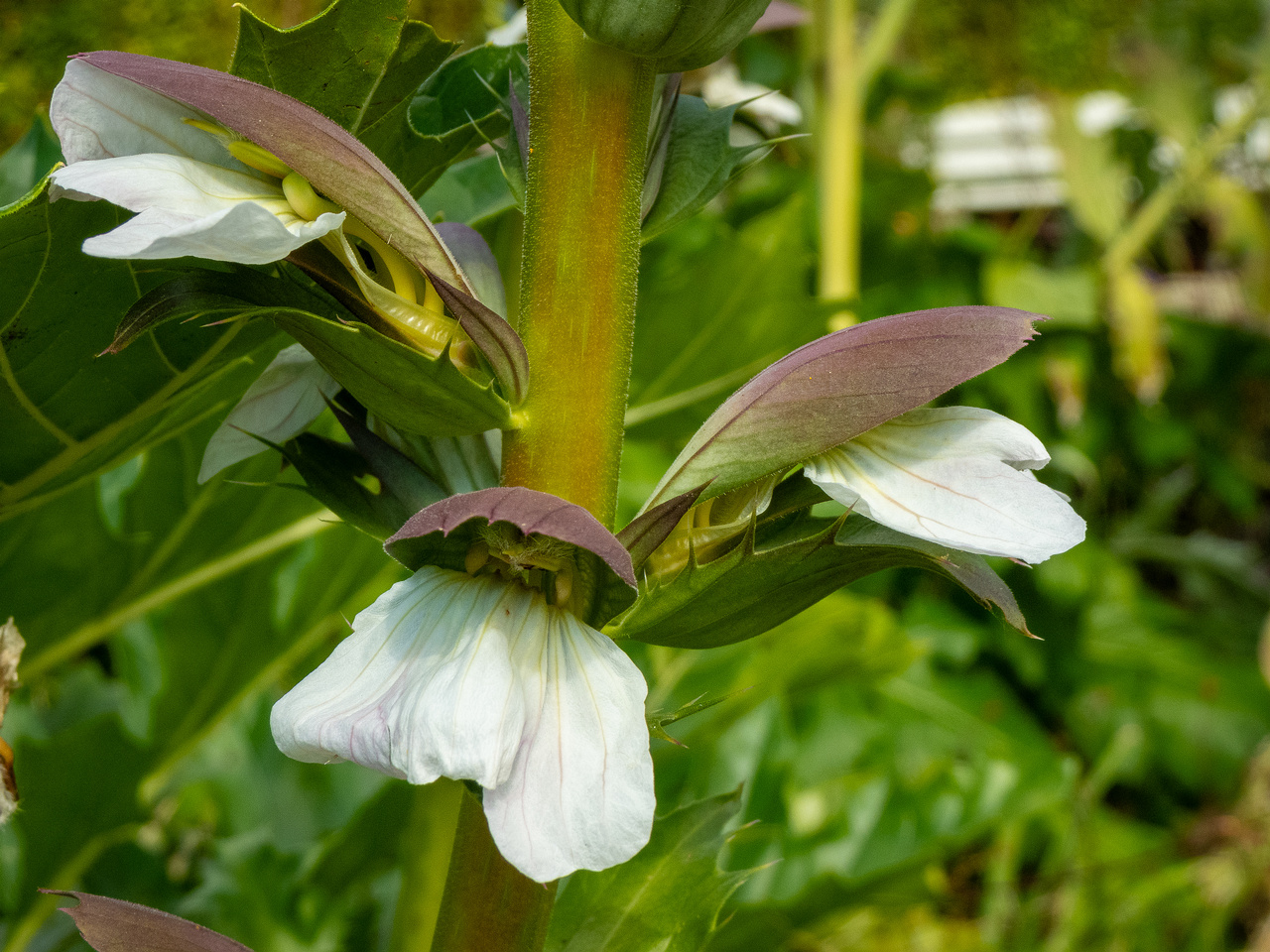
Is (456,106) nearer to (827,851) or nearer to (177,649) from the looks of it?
(177,649)

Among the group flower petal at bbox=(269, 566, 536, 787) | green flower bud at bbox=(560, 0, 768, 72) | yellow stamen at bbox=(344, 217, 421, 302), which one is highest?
green flower bud at bbox=(560, 0, 768, 72)

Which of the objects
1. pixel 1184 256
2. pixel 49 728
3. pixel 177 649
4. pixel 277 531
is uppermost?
pixel 277 531

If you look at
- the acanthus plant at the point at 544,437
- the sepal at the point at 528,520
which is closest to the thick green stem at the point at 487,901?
the acanthus plant at the point at 544,437

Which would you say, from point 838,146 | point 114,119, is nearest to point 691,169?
point 114,119

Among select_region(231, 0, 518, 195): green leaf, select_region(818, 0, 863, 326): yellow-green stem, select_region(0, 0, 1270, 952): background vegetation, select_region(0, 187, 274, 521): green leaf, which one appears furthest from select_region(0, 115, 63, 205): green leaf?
select_region(818, 0, 863, 326): yellow-green stem

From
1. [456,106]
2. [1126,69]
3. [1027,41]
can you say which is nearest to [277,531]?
[456,106]

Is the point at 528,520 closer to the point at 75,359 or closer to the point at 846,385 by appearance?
the point at 846,385

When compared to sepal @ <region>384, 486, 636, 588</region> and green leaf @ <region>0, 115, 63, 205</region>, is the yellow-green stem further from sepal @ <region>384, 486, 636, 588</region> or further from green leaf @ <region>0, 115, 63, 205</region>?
sepal @ <region>384, 486, 636, 588</region>
